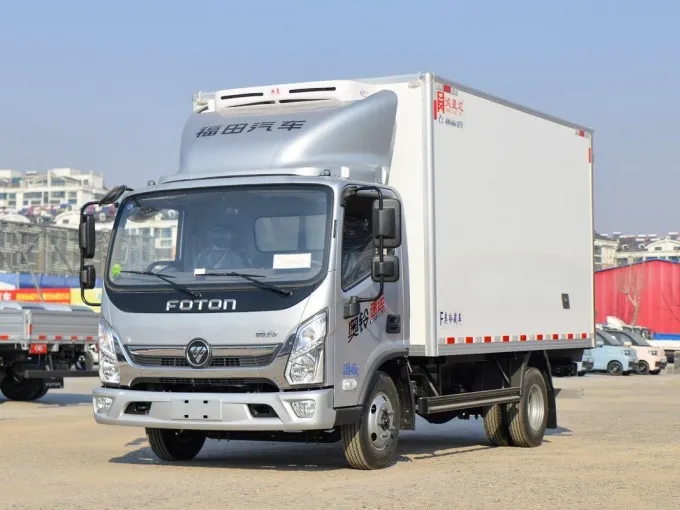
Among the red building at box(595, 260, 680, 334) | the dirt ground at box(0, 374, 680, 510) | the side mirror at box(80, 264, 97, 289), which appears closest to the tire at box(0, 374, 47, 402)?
the dirt ground at box(0, 374, 680, 510)

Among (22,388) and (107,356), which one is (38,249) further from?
(107,356)

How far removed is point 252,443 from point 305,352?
444 cm

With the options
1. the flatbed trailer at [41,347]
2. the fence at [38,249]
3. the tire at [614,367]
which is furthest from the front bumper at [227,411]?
the fence at [38,249]

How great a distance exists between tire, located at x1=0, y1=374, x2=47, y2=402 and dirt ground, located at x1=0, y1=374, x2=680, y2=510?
546 centimetres

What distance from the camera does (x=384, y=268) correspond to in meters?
10.8

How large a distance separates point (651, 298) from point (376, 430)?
72095 mm

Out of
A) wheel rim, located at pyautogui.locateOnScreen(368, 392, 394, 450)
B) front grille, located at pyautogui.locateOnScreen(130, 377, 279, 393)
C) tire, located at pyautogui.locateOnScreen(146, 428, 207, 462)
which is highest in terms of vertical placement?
front grille, located at pyautogui.locateOnScreen(130, 377, 279, 393)

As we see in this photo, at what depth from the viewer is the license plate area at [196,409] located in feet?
34.8

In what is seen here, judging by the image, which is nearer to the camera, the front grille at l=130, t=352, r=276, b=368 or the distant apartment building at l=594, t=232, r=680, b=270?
the front grille at l=130, t=352, r=276, b=368

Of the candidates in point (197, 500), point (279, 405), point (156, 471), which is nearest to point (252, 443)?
point (156, 471)

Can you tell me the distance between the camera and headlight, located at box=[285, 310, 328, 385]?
1048 cm

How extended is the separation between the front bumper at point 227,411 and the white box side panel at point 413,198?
5.25 ft

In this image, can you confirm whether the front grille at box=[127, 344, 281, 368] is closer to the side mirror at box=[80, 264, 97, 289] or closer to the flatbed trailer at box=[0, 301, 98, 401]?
the side mirror at box=[80, 264, 97, 289]

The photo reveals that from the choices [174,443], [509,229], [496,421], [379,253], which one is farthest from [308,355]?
[496,421]
